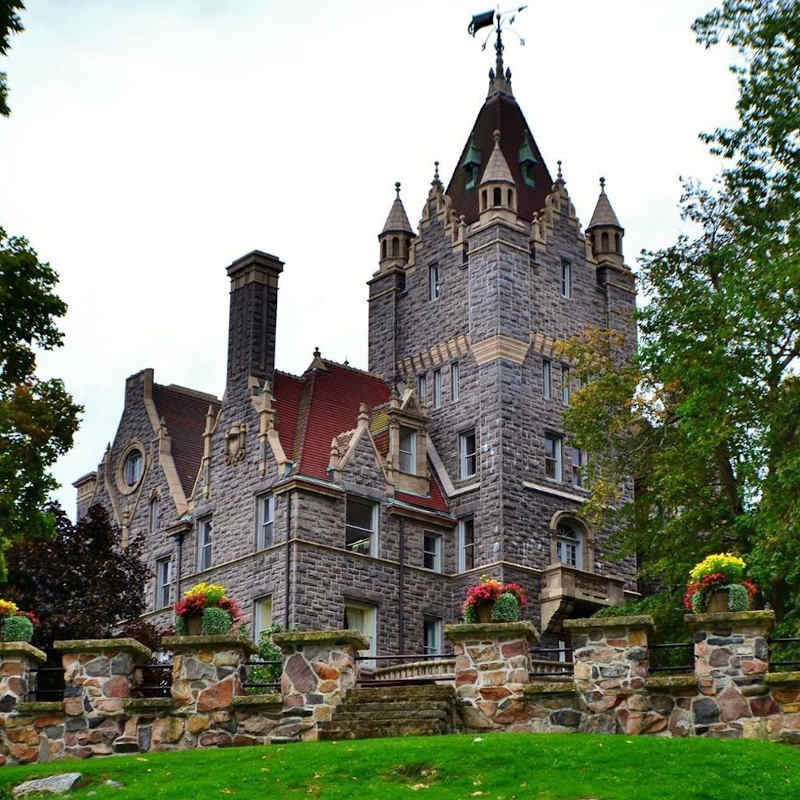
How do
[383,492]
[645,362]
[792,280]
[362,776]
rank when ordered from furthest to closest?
[383,492], [645,362], [792,280], [362,776]

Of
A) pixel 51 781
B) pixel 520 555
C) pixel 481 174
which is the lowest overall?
pixel 51 781

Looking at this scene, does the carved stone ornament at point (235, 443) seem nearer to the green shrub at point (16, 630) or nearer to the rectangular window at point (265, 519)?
the rectangular window at point (265, 519)

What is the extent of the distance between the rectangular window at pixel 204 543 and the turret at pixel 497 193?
1416 cm

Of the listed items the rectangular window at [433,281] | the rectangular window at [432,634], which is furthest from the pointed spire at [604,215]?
the rectangular window at [432,634]

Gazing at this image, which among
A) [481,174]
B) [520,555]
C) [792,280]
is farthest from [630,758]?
[481,174]

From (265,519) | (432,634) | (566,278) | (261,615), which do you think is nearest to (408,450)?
(265,519)

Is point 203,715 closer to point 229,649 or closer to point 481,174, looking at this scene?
point 229,649

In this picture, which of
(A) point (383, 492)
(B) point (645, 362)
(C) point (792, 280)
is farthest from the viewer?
(A) point (383, 492)

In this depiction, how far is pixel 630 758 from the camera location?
22203mm

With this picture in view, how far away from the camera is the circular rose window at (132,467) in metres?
60.1

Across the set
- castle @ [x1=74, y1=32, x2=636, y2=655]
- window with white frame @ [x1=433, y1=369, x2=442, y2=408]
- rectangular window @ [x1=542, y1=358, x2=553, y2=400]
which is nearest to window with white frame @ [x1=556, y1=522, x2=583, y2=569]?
castle @ [x1=74, y1=32, x2=636, y2=655]

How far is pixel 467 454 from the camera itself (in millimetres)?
56688

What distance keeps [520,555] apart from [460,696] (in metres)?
28.3

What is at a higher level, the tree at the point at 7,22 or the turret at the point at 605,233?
the turret at the point at 605,233
